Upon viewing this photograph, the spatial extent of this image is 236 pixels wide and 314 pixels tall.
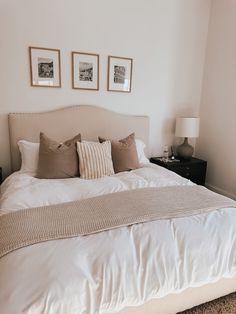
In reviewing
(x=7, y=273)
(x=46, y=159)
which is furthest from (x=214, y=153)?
(x=7, y=273)

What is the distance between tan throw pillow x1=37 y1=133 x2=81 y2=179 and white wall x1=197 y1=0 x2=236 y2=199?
6.90ft

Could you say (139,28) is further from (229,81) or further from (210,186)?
(210,186)

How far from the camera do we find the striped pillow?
247 cm

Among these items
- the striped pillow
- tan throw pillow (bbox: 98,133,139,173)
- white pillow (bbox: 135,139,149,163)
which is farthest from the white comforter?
white pillow (bbox: 135,139,149,163)

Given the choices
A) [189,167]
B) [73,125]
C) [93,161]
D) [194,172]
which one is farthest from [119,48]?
[194,172]

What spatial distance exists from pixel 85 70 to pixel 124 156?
1.17 metres

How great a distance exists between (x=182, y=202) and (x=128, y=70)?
6.66 ft

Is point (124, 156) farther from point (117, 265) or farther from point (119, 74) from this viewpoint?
point (117, 265)

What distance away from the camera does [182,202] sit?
6.05ft

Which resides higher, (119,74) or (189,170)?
(119,74)

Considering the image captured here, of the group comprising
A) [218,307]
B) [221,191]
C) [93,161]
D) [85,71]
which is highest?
[85,71]

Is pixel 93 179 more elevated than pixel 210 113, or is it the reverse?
pixel 210 113

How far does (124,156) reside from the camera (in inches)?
107

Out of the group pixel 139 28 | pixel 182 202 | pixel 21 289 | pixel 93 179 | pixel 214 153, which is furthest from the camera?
pixel 214 153
